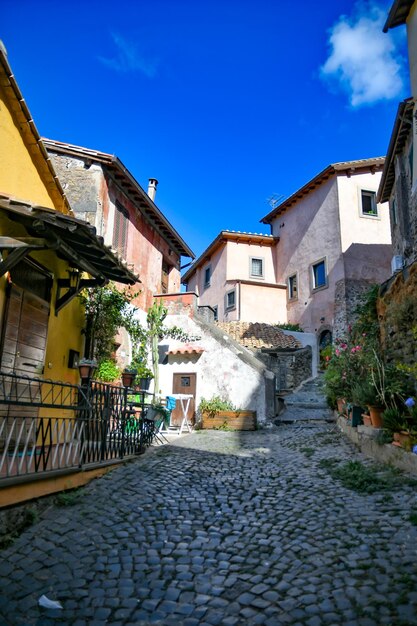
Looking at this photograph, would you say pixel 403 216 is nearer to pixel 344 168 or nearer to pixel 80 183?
pixel 344 168

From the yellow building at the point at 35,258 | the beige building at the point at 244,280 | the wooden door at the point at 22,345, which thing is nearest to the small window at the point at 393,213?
the beige building at the point at 244,280

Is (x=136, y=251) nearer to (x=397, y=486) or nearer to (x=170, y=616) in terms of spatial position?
(x=397, y=486)

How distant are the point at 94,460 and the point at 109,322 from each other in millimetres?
3826

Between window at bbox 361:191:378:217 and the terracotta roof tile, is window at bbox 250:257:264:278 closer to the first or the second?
the terracotta roof tile

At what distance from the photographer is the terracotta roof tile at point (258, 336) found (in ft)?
61.2

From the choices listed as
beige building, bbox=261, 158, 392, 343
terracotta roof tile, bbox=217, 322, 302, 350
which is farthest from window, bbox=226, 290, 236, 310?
terracotta roof tile, bbox=217, 322, 302, 350

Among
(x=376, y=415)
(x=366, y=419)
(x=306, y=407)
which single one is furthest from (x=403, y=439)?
(x=306, y=407)

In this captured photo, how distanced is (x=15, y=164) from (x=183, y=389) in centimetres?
819

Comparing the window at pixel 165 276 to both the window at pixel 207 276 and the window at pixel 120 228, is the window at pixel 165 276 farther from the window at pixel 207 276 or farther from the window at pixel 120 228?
the window at pixel 207 276

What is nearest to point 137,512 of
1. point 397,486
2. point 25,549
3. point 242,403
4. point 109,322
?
point 25,549

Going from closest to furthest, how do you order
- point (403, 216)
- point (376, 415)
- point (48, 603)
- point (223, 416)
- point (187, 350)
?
1. point (48, 603)
2. point (376, 415)
3. point (223, 416)
4. point (187, 350)
5. point (403, 216)

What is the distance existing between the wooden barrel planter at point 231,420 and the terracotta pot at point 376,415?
16.7 ft

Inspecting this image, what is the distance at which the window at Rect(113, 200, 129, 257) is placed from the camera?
12492 millimetres

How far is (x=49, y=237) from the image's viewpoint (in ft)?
18.5
